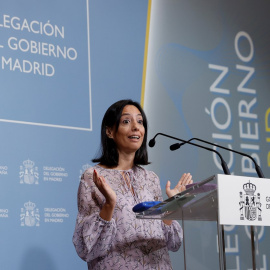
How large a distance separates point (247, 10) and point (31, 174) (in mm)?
2379

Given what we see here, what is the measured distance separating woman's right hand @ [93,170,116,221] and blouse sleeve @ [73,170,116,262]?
0.03 metres

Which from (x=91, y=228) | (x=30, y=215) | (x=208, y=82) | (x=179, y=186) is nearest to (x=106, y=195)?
(x=91, y=228)

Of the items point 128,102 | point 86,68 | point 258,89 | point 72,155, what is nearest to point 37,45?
point 86,68

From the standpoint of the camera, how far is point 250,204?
6.14ft

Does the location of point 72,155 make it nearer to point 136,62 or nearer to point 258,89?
point 136,62

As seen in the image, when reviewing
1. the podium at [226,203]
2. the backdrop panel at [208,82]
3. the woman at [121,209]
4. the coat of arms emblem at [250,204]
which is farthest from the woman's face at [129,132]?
the backdrop panel at [208,82]

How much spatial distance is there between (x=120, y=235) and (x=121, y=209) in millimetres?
115

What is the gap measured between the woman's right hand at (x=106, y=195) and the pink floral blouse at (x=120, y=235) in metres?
0.03

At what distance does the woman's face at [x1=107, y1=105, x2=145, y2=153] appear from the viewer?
2.72 metres

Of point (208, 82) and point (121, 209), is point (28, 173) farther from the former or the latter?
point (208, 82)

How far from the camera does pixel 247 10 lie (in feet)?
15.3

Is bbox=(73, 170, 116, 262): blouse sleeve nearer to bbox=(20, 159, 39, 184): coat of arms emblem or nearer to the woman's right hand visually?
the woman's right hand

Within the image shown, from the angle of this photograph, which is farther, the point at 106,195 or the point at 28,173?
the point at 28,173

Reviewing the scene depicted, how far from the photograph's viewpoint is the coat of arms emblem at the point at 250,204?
6.07 feet
